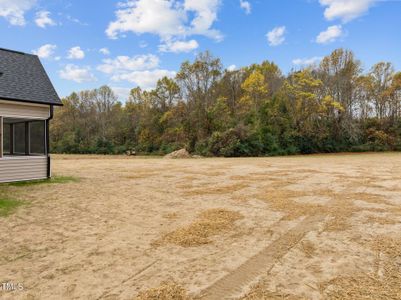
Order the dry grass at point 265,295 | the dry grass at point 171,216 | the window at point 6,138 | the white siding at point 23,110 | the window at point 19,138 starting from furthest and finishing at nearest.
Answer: the window at point 6,138 < the window at point 19,138 < the white siding at point 23,110 < the dry grass at point 171,216 < the dry grass at point 265,295

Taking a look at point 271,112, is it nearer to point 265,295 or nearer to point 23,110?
point 23,110

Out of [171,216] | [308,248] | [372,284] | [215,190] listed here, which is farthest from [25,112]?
[372,284]

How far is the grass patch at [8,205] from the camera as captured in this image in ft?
17.5

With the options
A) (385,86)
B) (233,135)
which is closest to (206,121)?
(233,135)

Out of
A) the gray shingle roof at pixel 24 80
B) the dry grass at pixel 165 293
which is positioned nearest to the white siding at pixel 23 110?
the gray shingle roof at pixel 24 80

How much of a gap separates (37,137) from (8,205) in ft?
13.8

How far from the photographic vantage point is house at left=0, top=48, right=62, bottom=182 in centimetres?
834

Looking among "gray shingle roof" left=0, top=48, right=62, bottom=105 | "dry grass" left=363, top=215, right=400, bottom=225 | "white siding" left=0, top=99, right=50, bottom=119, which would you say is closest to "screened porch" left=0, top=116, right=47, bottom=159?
"white siding" left=0, top=99, right=50, bottom=119

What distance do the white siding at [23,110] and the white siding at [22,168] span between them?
4.26 feet

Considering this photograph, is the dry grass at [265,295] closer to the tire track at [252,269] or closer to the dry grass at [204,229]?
the tire track at [252,269]

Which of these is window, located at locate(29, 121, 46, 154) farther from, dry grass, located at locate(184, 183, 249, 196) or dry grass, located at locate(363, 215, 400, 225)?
dry grass, located at locate(363, 215, 400, 225)

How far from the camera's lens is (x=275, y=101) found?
93.3ft

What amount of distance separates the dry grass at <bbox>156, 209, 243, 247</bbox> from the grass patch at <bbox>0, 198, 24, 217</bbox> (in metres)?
3.38

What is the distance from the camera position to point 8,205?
5863 mm
